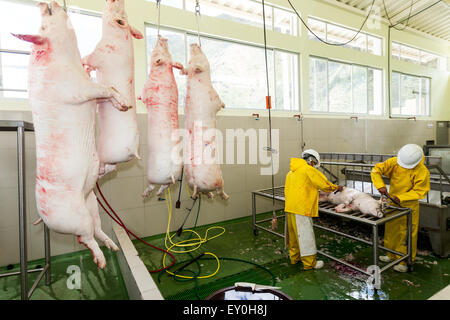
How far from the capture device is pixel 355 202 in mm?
2715

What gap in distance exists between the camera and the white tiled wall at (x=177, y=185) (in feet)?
9.11

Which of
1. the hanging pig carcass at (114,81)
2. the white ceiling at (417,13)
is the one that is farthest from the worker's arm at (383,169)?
the white ceiling at (417,13)

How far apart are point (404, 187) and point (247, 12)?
369 cm

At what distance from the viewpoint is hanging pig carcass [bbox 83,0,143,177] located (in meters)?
1.20

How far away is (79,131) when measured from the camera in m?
1.05

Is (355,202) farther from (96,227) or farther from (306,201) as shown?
(96,227)

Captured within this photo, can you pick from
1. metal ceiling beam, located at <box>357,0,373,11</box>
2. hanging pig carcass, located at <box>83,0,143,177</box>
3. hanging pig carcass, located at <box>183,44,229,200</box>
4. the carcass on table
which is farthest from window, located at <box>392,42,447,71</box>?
hanging pig carcass, located at <box>83,0,143,177</box>

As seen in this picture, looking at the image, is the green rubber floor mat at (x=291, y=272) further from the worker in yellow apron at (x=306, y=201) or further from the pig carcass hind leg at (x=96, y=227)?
the pig carcass hind leg at (x=96, y=227)

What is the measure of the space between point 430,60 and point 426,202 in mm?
6778

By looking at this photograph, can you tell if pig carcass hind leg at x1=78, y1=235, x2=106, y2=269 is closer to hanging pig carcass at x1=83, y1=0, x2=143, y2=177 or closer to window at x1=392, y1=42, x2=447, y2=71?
hanging pig carcass at x1=83, y1=0, x2=143, y2=177

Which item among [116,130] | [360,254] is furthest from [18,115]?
[360,254]

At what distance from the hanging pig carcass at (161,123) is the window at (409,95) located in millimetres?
6960
